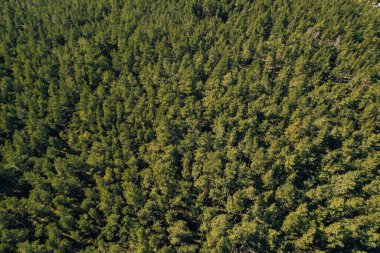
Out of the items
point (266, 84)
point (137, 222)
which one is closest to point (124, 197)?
point (137, 222)

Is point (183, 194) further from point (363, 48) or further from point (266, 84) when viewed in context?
point (363, 48)

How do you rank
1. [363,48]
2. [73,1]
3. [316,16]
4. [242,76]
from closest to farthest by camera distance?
[242,76]
[363,48]
[316,16]
[73,1]

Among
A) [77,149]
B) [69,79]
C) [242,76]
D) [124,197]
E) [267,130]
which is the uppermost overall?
[242,76]

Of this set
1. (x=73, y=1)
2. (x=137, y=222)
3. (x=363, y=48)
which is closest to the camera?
(x=137, y=222)

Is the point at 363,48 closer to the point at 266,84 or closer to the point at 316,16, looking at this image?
the point at 316,16

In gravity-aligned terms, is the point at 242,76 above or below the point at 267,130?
above

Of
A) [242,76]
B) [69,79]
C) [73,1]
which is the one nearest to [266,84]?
[242,76]

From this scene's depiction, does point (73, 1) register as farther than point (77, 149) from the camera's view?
Yes
